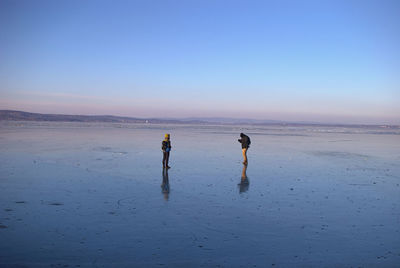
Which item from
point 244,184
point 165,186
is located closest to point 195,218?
point 165,186

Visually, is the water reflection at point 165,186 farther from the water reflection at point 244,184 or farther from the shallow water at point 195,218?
the water reflection at point 244,184

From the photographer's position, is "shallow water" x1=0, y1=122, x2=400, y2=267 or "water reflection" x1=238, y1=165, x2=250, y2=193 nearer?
"shallow water" x1=0, y1=122, x2=400, y2=267

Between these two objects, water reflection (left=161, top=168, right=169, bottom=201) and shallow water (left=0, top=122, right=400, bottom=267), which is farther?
water reflection (left=161, top=168, right=169, bottom=201)

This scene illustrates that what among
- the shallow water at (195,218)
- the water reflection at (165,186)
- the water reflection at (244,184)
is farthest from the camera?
the water reflection at (244,184)

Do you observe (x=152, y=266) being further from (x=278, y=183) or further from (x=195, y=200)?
(x=278, y=183)

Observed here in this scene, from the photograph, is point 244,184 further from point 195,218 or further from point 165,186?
point 195,218

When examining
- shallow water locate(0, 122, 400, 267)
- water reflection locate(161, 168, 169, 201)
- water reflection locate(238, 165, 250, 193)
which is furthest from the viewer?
water reflection locate(238, 165, 250, 193)

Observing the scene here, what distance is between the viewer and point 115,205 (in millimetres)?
8766

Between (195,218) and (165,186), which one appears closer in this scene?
(195,218)

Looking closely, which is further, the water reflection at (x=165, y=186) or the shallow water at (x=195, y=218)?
the water reflection at (x=165, y=186)

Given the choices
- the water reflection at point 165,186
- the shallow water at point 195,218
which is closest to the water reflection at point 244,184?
the shallow water at point 195,218

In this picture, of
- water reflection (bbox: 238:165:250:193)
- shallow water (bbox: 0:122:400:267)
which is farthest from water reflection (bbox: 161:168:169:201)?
water reflection (bbox: 238:165:250:193)

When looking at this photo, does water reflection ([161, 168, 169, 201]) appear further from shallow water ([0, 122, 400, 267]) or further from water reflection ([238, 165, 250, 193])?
water reflection ([238, 165, 250, 193])

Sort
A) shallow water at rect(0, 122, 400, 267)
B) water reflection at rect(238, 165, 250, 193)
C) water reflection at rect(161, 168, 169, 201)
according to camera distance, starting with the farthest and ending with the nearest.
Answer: water reflection at rect(238, 165, 250, 193) → water reflection at rect(161, 168, 169, 201) → shallow water at rect(0, 122, 400, 267)
